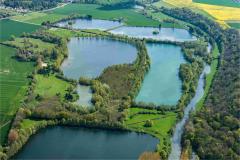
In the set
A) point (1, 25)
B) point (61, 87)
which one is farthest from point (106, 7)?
point (61, 87)

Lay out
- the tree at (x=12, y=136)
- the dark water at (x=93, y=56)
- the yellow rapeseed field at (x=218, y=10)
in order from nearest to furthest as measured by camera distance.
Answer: the tree at (x=12, y=136) → the dark water at (x=93, y=56) → the yellow rapeseed field at (x=218, y=10)

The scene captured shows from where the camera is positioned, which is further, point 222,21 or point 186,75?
point 222,21

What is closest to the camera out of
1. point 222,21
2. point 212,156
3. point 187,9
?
point 212,156

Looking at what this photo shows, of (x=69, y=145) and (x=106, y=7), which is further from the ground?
(x=106, y=7)

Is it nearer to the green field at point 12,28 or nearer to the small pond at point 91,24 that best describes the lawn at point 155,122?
the green field at point 12,28

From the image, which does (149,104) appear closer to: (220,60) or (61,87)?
→ (61,87)

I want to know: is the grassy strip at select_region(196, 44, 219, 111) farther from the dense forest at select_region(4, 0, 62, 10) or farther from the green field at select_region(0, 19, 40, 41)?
the dense forest at select_region(4, 0, 62, 10)

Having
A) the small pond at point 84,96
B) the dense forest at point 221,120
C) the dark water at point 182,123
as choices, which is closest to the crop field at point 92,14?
the dense forest at point 221,120

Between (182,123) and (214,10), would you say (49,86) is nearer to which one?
(182,123)
